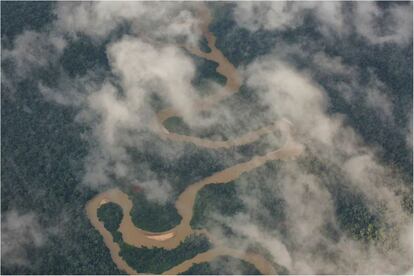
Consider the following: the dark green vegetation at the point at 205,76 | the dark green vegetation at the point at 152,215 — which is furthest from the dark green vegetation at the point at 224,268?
the dark green vegetation at the point at 205,76

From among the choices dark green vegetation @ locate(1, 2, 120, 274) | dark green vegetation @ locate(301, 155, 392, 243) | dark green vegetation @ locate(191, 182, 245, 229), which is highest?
dark green vegetation @ locate(301, 155, 392, 243)

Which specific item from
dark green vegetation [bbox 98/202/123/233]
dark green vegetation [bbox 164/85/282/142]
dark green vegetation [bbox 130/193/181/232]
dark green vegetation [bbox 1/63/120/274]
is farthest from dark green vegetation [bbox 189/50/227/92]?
dark green vegetation [bbox 98/202/123/233]

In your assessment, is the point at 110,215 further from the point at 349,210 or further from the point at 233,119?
the point at 349,210

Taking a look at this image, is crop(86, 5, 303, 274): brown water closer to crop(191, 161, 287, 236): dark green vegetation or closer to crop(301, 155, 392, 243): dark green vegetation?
crop(191, 161, 287, 236): dark green vegetation

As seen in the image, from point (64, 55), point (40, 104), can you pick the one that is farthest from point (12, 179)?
point (64, 55)

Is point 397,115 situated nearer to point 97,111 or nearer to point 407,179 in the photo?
point 407,179

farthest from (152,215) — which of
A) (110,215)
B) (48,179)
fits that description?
(48,179)

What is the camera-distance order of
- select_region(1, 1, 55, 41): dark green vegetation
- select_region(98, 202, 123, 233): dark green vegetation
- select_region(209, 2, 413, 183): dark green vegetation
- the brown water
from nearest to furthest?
the brown water → select_region(98, 202, 123, 233): dark green vegetation → select_region(209, 2, 413, 183): dark green vegetation → select_region(1, 1, 55, 41): dark green vegetation
